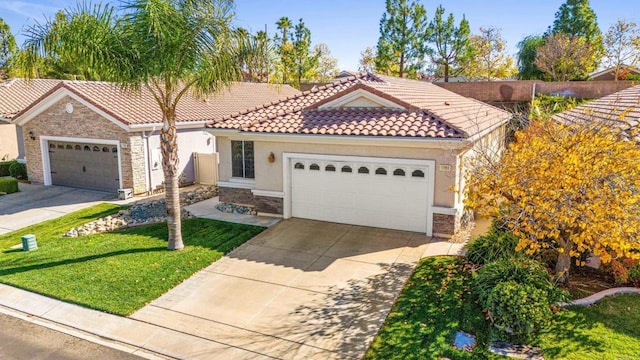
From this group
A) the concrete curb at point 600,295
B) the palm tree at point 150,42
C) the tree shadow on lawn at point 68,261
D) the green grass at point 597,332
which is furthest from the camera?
the tree shadow on lawn at point 68,261

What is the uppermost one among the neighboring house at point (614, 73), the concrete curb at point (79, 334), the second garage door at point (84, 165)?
the neighboring house at point (614, 73)

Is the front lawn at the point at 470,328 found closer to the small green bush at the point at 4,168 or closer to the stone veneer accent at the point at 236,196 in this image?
the stone veneer accent at the point at 236,196

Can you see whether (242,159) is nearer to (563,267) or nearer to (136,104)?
(136,104)

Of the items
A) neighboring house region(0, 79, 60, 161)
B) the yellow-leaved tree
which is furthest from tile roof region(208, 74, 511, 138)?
neighboring house region(0, 79, 60, 161)

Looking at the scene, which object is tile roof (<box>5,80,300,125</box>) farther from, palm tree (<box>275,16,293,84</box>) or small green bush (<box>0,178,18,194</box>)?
palm tree (<box>275,16,293,84</box>)

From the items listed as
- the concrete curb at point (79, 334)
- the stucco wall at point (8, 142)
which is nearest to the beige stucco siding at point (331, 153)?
the concrete curb at point (79, 334)

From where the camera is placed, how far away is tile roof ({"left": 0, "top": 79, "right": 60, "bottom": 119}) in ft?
80.1

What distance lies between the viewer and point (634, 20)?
38656 mm

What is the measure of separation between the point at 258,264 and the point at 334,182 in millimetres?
4134

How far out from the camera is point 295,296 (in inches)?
392

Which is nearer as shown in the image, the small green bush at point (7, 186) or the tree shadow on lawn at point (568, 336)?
the tree shadow on lawn at point (568, 336)

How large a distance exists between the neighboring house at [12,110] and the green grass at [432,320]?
2270 centimetres

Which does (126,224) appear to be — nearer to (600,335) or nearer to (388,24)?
(600,335)

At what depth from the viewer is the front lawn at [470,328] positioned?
24.9ft
